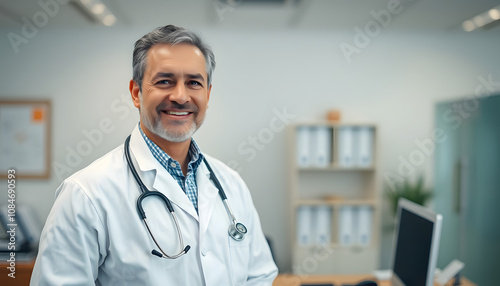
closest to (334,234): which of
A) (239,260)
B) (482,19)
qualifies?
(239,260)

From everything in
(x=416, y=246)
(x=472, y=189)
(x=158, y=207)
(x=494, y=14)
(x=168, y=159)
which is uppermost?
(x=494, y=14)

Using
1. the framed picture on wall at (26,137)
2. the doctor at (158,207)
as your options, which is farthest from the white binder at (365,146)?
the framed picture on wall at (26,137)

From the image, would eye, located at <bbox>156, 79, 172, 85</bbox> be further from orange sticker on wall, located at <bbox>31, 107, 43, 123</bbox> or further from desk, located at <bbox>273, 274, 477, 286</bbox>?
orange sticker on wall, located at <bbox>31, 107, 43, 123</bbox>

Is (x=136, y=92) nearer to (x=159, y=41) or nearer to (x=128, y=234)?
(x=159, y=41)

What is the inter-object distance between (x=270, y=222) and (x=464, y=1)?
2.30m

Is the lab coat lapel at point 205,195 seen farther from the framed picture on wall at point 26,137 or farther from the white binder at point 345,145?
the framed picture on wall at point 26,137

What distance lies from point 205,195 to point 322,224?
2041mm

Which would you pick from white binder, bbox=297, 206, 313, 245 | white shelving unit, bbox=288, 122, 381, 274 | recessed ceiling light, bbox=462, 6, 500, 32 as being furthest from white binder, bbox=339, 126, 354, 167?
recessed ceiling light, bbox=462, 6, 500, 32

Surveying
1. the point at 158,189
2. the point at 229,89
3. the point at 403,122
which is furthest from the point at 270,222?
the point at 158,189

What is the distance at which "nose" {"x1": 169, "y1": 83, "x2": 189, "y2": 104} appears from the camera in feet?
3.35

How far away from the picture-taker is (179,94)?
102 centimetres

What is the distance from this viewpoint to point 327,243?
2.97 m

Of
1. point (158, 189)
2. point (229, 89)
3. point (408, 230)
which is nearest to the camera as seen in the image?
point (158, 189)

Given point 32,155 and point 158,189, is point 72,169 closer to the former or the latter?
point 32,155
